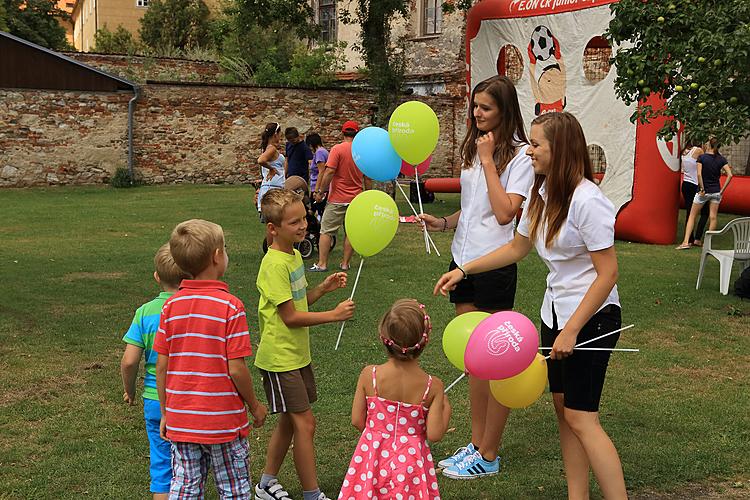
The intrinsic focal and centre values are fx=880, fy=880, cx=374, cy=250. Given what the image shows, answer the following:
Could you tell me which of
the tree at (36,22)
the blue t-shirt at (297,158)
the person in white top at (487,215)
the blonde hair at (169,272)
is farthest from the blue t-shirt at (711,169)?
the tree at (36,22)

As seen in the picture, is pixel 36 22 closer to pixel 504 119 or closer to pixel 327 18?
pixel 327 18

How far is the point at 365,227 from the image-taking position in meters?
4.40

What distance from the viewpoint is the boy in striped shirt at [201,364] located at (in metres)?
3.11

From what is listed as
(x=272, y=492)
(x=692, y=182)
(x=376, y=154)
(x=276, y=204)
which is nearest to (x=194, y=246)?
(x=276, y=204)

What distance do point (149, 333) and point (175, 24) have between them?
36.9 meters

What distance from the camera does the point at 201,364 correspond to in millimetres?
3127

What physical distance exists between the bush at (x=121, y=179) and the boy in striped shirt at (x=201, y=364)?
63.6 ft

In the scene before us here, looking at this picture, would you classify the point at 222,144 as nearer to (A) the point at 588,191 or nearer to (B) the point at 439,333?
(B) the point at 439,333

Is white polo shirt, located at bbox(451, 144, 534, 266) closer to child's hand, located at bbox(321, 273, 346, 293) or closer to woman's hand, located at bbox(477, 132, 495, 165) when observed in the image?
woman's hand, located at bbox(477, 132, 495, 165)

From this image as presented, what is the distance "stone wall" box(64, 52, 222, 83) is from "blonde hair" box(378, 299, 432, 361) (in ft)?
81.2

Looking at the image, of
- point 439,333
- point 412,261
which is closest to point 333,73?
point 412,261

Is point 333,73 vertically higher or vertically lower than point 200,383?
higher

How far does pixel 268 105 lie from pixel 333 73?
5571mm

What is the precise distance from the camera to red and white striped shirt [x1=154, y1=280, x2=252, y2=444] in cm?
311
